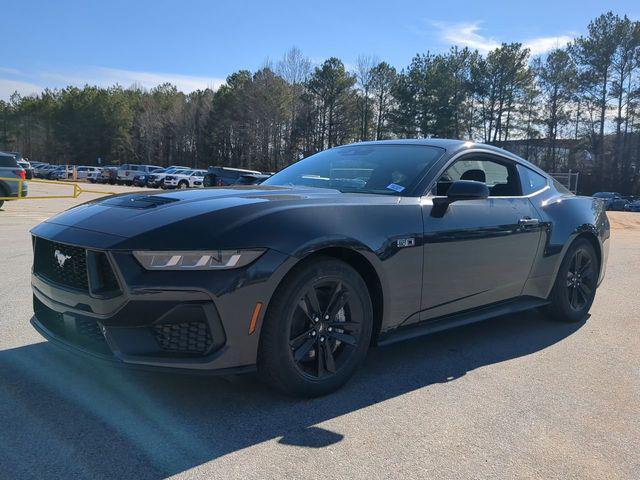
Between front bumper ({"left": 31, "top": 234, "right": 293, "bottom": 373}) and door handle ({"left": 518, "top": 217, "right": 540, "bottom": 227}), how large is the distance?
7.92ft

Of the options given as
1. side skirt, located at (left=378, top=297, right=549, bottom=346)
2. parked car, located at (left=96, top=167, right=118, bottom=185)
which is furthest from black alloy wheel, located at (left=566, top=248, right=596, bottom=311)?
parked car, located at (left=96, top=167, right=118, bottom=185)

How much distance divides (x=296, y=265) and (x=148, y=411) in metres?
1.13

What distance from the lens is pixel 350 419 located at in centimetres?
301

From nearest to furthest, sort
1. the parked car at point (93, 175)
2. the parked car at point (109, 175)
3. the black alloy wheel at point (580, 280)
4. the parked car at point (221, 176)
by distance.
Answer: the black alloy wheel at point (580, 280) < the parked car at point (221, 176) < the parked car at point (109, 175) < the parked car at point (93, 175)

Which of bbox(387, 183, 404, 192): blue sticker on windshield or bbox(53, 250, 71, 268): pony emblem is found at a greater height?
bbox(387, 183, 404, 192): blue sticker on windshield

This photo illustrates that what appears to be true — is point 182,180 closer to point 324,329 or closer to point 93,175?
point 93,175

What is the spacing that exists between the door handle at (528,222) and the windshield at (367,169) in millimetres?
940

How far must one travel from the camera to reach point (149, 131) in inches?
3319

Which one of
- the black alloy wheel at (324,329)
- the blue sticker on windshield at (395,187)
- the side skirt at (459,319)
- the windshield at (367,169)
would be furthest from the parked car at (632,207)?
the black alloy wheel at (324,329)

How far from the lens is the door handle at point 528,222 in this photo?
175 inches

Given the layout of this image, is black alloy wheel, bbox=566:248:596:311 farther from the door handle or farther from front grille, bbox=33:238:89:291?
front grille, bbox=33:238:89:291

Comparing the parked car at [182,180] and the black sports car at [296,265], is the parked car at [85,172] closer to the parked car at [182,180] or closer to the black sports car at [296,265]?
the parked car at [182,180]

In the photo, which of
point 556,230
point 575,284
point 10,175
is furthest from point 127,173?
point 556,230

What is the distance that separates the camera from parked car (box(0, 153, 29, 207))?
628 inches
